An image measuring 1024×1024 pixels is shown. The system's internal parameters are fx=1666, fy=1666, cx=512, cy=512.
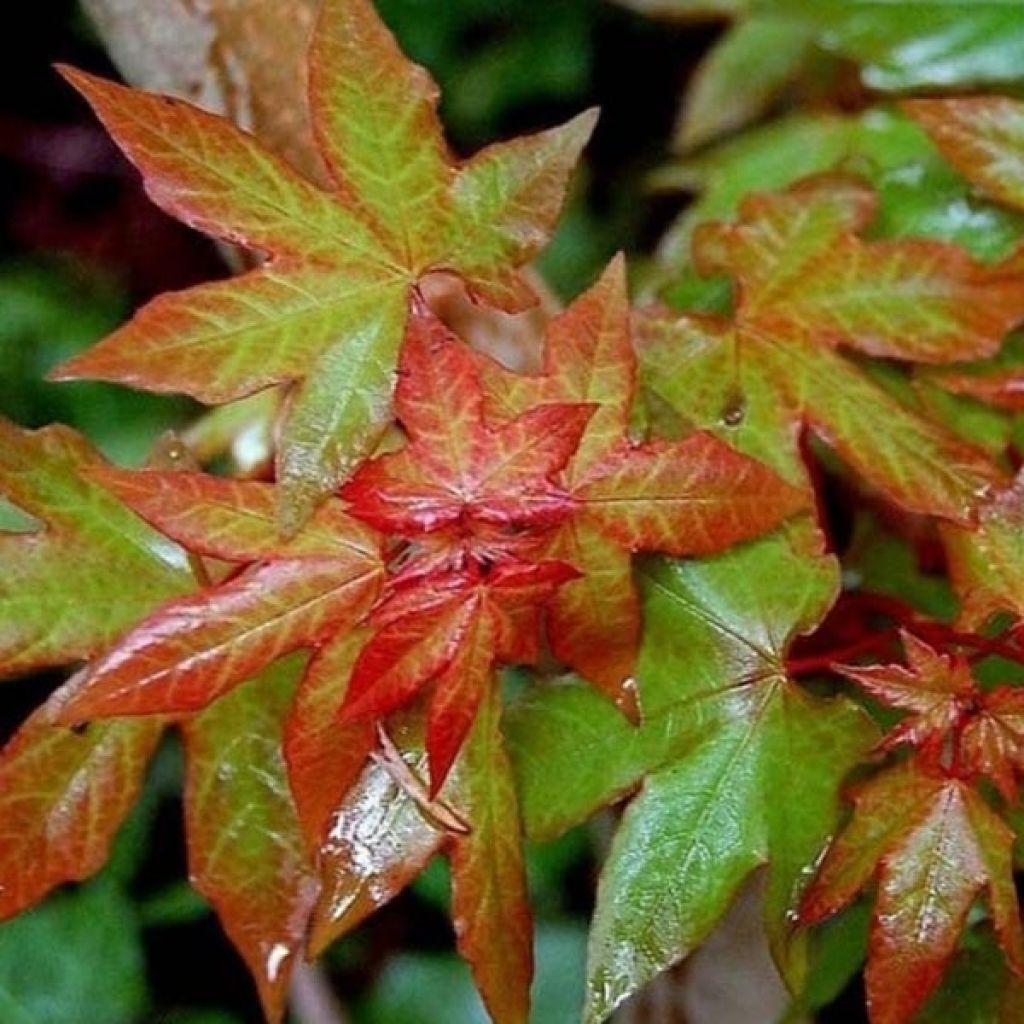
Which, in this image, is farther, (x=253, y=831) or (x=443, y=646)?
(x=253, y=831)

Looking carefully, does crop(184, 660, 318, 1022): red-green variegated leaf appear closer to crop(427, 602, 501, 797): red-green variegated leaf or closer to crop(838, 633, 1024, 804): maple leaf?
crop(427, 602, 501, 797): red-green variegated leaf

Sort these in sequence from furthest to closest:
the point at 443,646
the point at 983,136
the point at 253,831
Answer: the point at 983,136, the point at 253,831, the point at 443,646

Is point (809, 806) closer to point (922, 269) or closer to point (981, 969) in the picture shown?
point (981, 969)

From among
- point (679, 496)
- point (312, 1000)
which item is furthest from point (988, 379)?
point (312, 1000)

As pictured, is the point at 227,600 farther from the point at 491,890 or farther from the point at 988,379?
the point at 988,379

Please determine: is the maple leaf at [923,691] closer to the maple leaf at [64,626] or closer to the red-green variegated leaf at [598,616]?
the red-green variegated leaf at [598,616]

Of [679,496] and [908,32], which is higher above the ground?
[679,496]

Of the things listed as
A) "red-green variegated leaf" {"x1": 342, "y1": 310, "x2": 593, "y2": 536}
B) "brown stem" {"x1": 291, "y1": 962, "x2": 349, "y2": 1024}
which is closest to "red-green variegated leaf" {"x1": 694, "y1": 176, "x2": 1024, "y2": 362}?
"red-green variegated leaf" {"x1": 342, "y1": 310, "x2": 593, "y2": 536}
